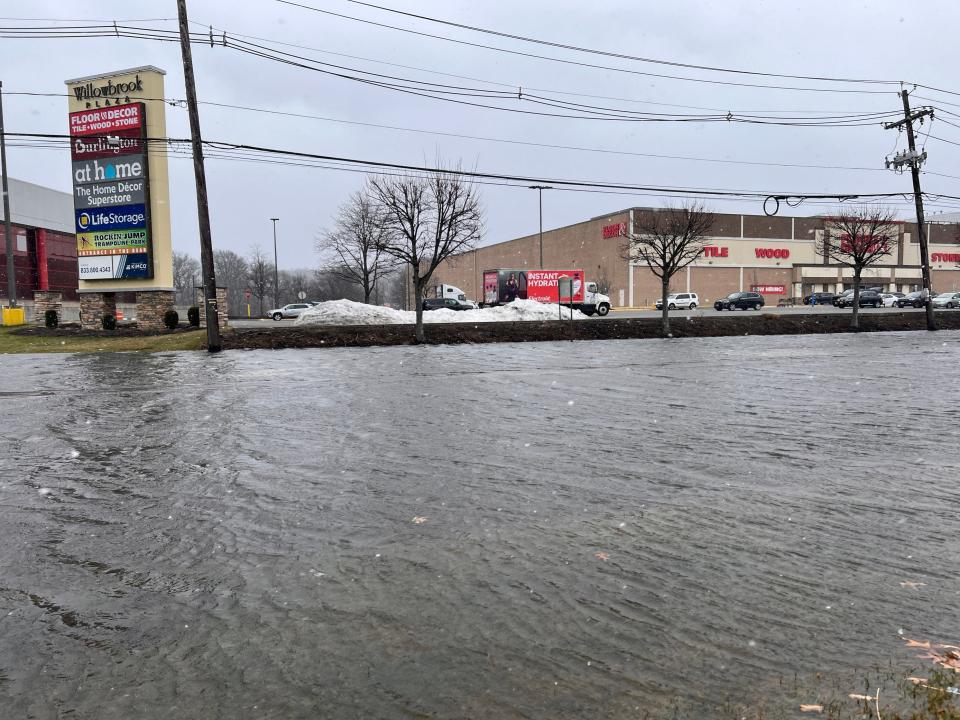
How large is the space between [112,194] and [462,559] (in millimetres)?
29250

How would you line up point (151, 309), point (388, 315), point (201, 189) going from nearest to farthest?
point (201, 189) → point (151, 309) → point (388, 315)

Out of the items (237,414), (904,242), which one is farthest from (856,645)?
(904,242)

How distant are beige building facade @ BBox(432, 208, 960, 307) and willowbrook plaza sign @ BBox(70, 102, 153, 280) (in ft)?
146

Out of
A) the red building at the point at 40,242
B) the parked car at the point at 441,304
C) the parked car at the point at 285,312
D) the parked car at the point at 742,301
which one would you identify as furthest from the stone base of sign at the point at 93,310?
the parked car at the point at 742,301

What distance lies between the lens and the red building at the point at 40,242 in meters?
55.0

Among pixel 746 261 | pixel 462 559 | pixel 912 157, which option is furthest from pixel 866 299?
pixel 462 559

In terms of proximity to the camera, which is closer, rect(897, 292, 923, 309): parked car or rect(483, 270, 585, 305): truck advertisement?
rect(483, 270, 585, 305): truck advertisement

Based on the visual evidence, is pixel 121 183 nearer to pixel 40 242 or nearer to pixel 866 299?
pixel 40 242

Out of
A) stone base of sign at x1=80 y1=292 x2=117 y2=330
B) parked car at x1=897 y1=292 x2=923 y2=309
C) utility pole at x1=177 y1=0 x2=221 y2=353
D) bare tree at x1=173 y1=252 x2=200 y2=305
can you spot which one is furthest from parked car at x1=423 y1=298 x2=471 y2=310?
bare tree at x1=173 y1=252 x2=200 y2=305

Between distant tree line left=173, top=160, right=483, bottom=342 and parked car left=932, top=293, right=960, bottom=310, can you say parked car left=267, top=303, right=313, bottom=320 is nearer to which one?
distant tree line left=173, top=160, right=483, bottom=342

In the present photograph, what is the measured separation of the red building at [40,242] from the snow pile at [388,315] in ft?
104

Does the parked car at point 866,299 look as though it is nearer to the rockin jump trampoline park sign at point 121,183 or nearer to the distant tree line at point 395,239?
the distant tree line at point 395,239

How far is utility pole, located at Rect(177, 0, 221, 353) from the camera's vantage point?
21453 millimetres

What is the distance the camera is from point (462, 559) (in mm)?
4387
